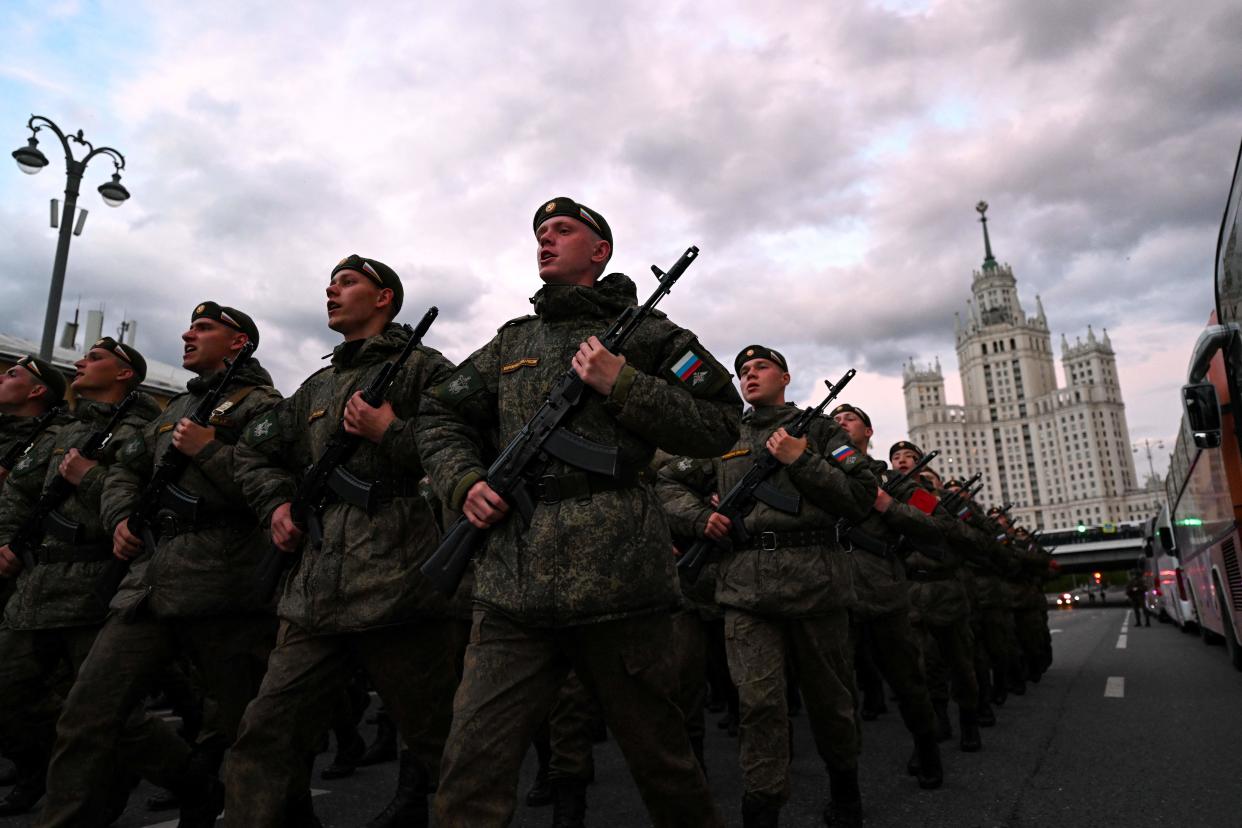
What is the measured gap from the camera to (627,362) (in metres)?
2.65

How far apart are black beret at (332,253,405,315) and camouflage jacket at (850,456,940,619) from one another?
9.47 ft

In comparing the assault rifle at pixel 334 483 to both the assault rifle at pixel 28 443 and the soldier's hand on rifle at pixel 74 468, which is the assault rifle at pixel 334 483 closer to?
the soldier's hand on rifle at pixel 74 468

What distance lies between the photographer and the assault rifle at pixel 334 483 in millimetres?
3170

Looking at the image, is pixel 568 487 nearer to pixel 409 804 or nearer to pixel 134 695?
pixel 409 804

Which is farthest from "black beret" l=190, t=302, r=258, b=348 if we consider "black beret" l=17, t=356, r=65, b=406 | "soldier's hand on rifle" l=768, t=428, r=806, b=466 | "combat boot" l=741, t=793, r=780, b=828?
"combat boot" l=741, t=793, r=780, b=828

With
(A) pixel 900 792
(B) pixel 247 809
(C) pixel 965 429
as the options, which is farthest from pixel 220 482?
(C) pixel 965 429

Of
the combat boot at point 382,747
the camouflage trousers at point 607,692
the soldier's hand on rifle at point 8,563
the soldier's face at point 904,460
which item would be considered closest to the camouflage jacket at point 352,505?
the camouflage trousers at point 607,692

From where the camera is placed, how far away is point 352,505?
3.18 metres

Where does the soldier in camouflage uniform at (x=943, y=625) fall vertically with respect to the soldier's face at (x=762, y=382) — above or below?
below

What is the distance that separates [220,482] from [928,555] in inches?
185

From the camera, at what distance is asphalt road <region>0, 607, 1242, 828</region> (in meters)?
4.12

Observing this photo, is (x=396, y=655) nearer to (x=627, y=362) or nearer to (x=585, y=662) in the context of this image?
(x=585, y=662)

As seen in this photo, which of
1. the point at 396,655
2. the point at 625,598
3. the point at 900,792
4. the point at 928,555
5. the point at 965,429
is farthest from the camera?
the point at 965,429

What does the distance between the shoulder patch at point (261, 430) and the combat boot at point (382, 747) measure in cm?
269
